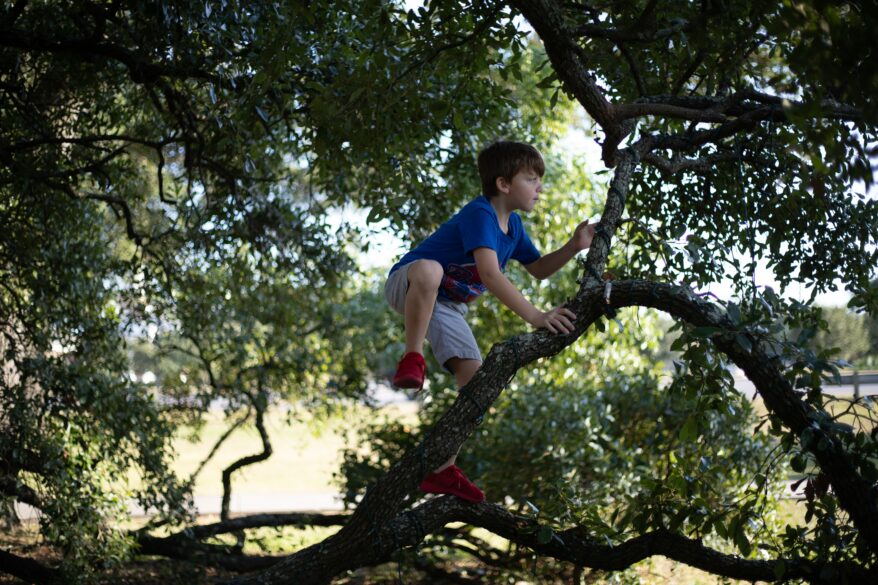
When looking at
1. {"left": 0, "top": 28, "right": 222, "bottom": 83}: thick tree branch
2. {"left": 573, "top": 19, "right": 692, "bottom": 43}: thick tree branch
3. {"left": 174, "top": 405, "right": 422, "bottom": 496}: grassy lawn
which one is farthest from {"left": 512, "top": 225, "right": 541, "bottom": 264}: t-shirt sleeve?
{"left": 174, "top": 405, "right": 422, "bottom": 496}: grassy lawn

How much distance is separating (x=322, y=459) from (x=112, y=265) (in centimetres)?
1086

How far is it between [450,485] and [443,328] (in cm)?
53

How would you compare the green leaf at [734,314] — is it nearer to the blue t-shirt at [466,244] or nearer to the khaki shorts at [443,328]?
the blue t-shirt at [466,244]

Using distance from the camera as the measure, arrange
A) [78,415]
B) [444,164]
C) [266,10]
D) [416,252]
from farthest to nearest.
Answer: [444,164]
[78,415]
[266,10]
[416,252]

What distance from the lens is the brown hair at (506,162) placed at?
3162 mm

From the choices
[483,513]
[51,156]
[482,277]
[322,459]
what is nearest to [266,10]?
[51,156]

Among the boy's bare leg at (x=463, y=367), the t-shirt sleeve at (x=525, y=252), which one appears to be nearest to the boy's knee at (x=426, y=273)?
the boy's bare leg at (x=463, y=367)

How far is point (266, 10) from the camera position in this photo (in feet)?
14.8

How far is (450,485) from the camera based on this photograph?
3027 millimetres

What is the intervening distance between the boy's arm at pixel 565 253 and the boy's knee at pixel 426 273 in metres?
0.46

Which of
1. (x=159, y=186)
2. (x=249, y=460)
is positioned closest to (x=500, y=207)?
(x=159, y=186)

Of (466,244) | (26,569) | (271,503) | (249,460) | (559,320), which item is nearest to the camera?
(559,320)

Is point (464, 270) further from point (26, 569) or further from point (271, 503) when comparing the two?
point (271, 503)

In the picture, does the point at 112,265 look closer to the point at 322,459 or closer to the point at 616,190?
the point at 616,190
